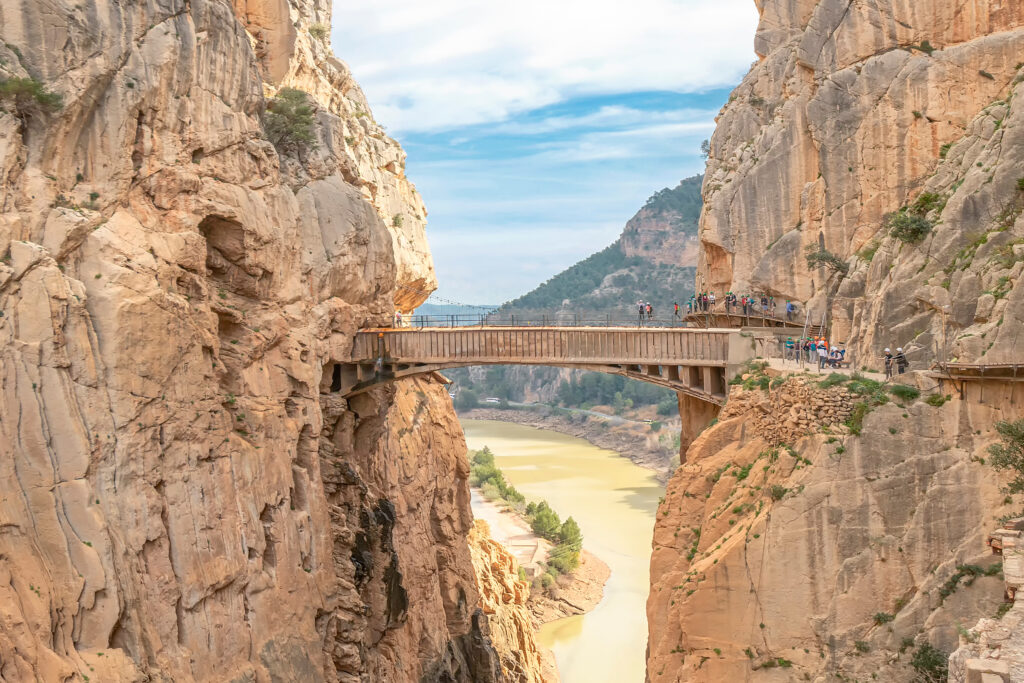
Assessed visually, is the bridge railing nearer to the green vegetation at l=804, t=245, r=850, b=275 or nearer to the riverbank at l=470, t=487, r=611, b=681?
the green vegetation at l=804, t=245, r=850, b=275

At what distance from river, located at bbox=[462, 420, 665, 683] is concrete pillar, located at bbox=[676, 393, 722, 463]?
50.6 feet

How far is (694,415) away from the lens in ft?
109

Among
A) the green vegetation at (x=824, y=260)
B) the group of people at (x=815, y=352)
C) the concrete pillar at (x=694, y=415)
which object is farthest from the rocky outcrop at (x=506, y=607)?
the green vegetation at (x=824, y=260)

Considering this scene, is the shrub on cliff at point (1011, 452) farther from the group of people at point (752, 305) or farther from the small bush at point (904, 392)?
the group of people at point (752, 305)

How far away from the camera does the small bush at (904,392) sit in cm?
2238

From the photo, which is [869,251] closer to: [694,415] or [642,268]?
[694,415]

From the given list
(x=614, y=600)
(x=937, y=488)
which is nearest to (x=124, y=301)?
(x=937, y=488)

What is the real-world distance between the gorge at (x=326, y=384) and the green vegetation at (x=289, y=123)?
4.1 inches

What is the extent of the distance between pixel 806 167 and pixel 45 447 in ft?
87.7

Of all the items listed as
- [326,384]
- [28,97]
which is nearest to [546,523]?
[326,384]

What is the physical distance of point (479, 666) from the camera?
3875 cm

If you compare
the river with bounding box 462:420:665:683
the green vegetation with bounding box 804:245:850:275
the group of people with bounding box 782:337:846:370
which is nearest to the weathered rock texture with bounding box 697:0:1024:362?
the green vegetation with bounding box 804:245:850:275

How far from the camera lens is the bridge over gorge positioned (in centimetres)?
2919

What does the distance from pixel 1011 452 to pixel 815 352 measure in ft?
27.9
